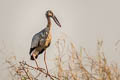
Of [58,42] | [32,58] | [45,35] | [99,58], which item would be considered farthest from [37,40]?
[99,58]

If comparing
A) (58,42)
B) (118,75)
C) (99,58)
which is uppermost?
(58,42)

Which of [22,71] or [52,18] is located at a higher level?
[52,18]

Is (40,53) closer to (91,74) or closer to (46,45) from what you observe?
(46,45)

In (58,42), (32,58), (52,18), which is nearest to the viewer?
(58,42)

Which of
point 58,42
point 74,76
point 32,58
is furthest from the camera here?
point 32,58

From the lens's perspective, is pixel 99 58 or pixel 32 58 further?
pixel 32 58

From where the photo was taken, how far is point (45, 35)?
4836mm

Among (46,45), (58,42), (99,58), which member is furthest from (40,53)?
(99,58)

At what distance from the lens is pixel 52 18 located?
4.73m

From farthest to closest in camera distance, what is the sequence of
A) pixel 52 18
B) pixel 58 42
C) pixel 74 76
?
pixel 52 18
pixel 58 42
pixel 74 76

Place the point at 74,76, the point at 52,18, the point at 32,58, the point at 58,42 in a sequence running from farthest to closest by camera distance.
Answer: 1. the point at 52,18
2. the point at 32,58
3. the point at 58,42
4. the point at 74,76

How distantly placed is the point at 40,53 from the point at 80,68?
67.9 inches

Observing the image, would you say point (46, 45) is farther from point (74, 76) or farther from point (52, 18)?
point (74, 76)

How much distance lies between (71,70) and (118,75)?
0.47 meters
